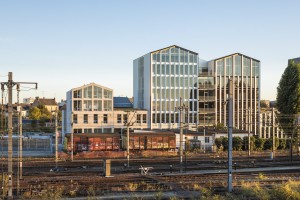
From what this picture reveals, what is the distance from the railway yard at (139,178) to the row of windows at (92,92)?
60.6ft

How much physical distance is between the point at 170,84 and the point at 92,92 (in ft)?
53.1

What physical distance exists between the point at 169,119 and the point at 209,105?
8720 millimetres

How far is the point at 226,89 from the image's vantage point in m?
75.8

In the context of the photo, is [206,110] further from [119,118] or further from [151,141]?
[151,141]

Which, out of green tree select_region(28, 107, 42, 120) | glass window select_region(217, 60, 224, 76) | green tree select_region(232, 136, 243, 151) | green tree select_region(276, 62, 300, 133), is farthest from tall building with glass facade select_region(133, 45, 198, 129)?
green tree select_region(28, 107, 42, 120)

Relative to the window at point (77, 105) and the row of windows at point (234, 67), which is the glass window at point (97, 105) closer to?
the window at point (77, 105)

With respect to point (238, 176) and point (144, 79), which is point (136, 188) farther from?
point (144, 79)

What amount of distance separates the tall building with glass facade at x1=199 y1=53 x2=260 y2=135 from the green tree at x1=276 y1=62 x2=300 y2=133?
1870cm

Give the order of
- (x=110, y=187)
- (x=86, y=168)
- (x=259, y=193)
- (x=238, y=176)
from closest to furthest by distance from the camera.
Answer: (x=259, y=193), (x=110, y=187), (x=238, y=176), (x=86, y=168)

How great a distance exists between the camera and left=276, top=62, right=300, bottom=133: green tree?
54125 millimetres

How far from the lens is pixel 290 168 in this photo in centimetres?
3906

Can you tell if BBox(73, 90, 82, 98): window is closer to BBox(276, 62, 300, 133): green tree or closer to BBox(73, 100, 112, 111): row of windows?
BBox(73, 100, 112, 111): row of windows

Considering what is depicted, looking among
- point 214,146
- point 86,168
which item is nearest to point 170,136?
point 214,146

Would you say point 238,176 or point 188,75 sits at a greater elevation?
point 188,75
